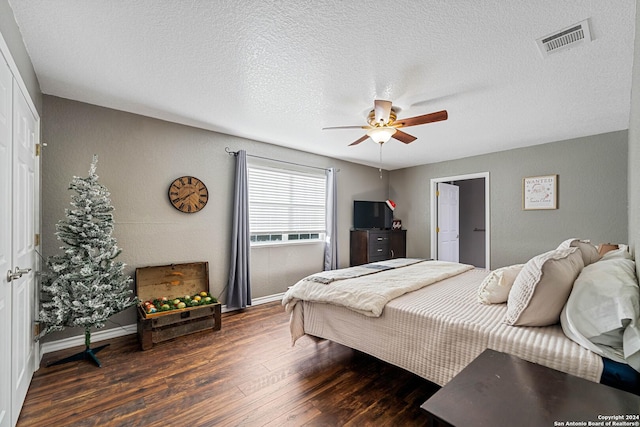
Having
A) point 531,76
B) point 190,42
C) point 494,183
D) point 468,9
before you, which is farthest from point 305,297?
point 494,183

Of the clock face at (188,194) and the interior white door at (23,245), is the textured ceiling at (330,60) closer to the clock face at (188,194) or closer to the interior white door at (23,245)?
the interior white door at (23,245)

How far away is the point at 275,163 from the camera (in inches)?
171

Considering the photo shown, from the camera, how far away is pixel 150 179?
320 centimetres

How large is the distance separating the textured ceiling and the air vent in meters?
0.04

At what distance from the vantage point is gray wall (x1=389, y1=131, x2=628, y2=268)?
362 cm

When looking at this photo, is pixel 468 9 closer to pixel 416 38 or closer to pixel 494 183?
pixel 416 38

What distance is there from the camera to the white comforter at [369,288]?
2.11 meters

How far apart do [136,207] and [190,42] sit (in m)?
1.99

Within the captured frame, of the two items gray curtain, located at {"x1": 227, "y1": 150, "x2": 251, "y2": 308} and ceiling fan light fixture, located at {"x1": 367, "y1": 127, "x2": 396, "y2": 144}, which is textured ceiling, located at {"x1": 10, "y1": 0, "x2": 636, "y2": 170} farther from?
gray curtain, located at {"x1": 227, "y1": 150, "x2": 251, "y2": 308}

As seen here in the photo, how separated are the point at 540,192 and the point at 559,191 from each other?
0.22 m

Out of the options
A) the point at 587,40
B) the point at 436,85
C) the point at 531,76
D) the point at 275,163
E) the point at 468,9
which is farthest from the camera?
the point at 275,163

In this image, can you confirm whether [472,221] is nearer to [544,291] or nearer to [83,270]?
[544,291]

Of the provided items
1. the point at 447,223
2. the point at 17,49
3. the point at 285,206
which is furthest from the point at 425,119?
the point at 447,223

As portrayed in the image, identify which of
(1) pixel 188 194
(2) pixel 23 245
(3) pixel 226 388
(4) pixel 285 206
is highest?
(1) pixel 188 194
